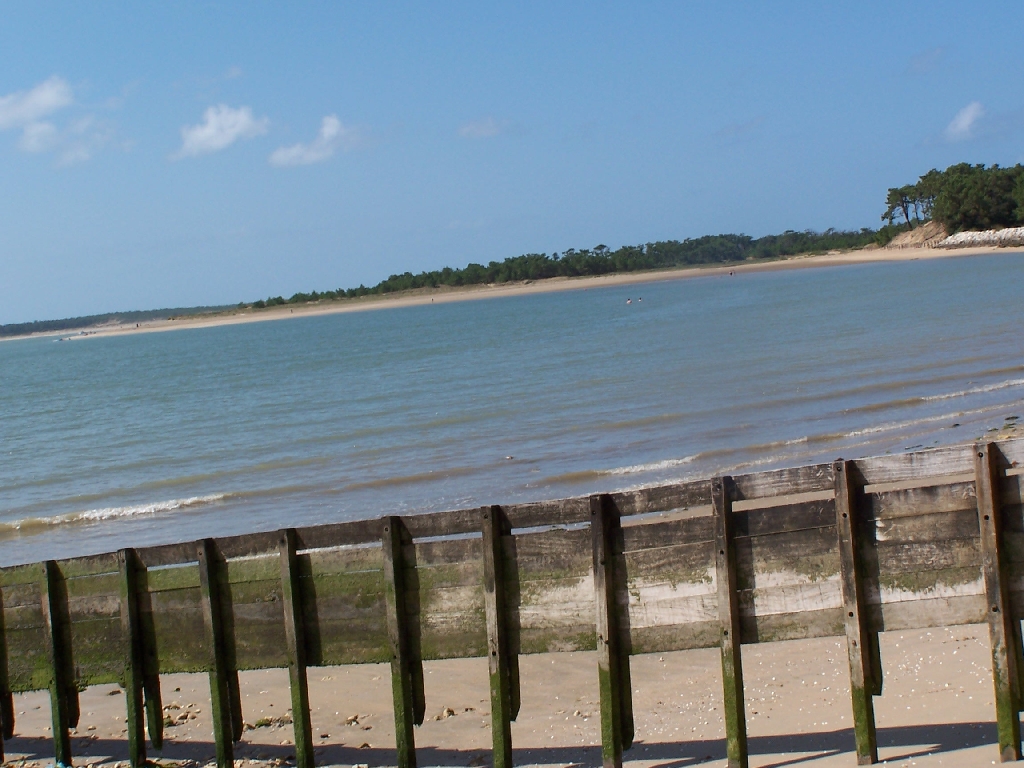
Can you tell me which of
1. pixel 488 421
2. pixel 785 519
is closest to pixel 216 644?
pixel 785 519

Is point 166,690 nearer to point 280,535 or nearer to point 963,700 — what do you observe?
point 280,535

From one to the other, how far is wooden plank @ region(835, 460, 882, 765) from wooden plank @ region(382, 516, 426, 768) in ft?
8.87

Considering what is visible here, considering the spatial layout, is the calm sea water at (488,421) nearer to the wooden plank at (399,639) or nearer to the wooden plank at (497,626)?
the wooden plank at (399,639)

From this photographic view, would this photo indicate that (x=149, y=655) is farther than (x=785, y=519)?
Yes

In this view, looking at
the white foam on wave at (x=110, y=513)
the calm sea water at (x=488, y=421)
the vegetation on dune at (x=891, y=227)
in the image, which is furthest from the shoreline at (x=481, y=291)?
the white foam on wave at (x=110, y=513)

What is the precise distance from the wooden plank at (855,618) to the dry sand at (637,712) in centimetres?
22

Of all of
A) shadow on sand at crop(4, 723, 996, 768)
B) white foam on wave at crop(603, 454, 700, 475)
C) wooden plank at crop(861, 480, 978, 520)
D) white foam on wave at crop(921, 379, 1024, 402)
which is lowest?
shadow on sand at crop(4, 723, 996, 768)

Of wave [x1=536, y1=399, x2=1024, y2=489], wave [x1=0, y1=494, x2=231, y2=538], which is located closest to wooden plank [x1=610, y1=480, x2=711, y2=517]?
wave [x1=536, y1=399, x2=1024, y2=489]

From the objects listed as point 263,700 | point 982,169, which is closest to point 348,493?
point 263,700

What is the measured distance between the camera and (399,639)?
22.1 ft

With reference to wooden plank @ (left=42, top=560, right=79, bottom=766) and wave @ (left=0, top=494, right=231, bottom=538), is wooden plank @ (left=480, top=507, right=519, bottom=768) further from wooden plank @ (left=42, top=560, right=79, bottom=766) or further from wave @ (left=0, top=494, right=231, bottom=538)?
wave @ (left=0, top=494, right=231, bottom=538)

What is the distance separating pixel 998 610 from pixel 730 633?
4.80 ft

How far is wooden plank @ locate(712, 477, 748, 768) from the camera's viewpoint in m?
6.07

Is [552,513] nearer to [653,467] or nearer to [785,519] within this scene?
[785,519]
